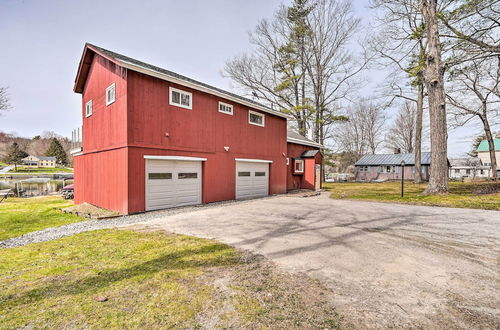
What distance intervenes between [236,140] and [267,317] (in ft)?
32.9

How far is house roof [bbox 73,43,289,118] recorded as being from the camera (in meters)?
8.07

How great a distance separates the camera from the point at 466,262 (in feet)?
12.0

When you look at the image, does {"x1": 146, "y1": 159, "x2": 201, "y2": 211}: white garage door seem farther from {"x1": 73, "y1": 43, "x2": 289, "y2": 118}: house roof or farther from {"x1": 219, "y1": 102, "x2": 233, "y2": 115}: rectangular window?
{"x1": 73, "y1": 43, "x2": 289, "y2": 118}: house roof

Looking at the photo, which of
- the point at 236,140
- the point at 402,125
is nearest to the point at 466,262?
the point at 236,140

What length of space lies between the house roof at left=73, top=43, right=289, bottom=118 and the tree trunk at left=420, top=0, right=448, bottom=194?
8238 mm

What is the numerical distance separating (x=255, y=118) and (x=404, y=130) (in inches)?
1484

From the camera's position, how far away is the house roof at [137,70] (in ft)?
26.5

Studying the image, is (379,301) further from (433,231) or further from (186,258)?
(433,231)

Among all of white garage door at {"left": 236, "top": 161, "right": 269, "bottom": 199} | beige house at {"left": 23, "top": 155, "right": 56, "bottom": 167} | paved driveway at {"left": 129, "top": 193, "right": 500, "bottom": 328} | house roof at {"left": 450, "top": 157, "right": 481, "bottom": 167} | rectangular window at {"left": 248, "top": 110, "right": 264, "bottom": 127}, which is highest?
rectangular window at {"left": 248, "top": 110, "right": 264, "bottom": 127}

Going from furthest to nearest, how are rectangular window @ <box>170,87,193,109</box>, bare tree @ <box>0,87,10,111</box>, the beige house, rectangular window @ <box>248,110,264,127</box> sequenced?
the beige house
bare tree @ <box>0,87,10,111</box>
rectangular window @ <box>248,110,264,127</box>
rectangular window @ <box>170,87,193,109</box>

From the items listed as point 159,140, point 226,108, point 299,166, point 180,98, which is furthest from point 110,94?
point 299,166

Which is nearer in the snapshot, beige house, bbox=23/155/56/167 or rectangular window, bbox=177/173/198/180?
rectangular window, bbox=177/173/198/180

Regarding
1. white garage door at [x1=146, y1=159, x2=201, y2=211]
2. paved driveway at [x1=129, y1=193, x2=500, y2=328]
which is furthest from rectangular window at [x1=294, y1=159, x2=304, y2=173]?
paved driveway at [x1=129, y1=193, x2=500, y2=328]

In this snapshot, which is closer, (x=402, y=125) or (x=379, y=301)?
(x=379, y=301)
